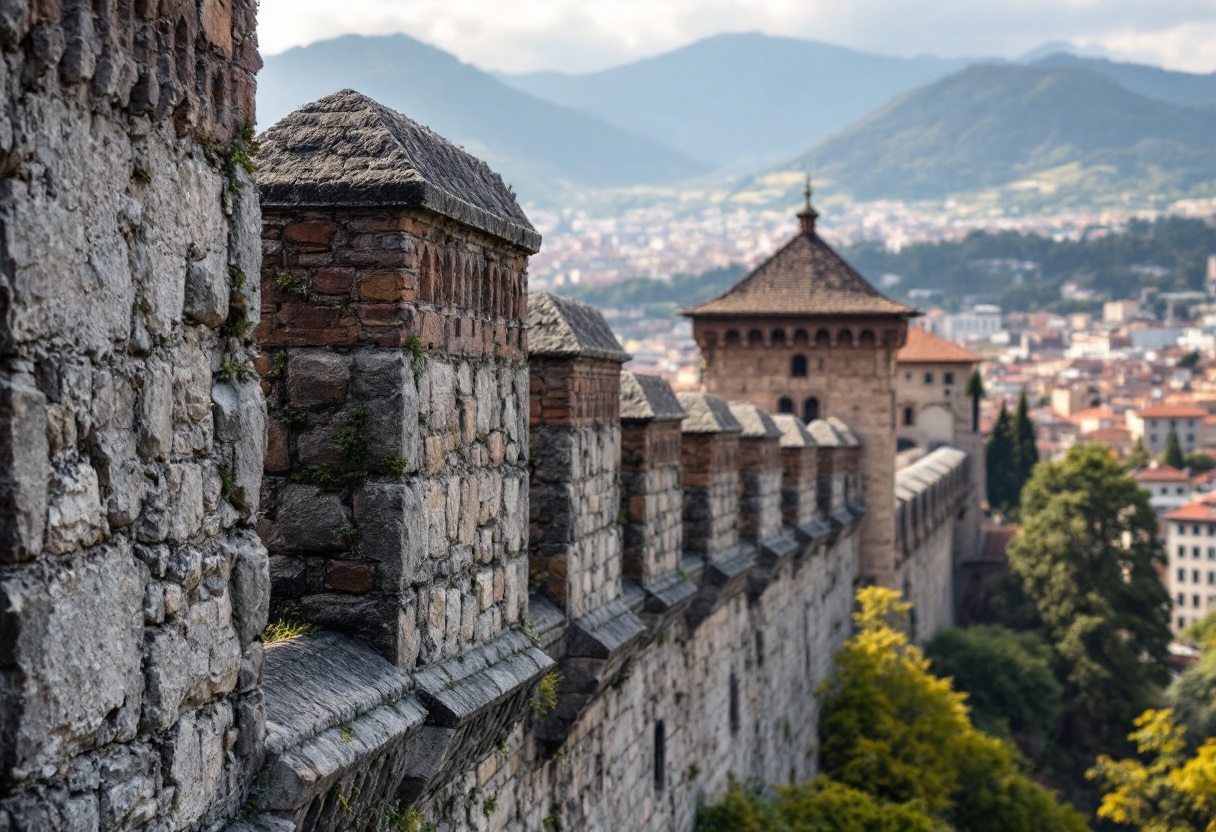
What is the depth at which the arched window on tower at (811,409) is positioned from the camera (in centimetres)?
3073

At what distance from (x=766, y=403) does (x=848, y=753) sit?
35.9 ft

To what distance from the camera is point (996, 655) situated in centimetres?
3812

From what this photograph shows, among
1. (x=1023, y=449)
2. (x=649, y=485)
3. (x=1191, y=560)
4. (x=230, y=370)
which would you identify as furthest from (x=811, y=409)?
(x=1191, y=560)

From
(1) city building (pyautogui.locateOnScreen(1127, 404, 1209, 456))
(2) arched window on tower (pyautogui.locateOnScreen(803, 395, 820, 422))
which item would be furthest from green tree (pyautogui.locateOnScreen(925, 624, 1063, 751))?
(1) city building (pyautogui.locateOnScreen(1127, 404, 1209, 456))

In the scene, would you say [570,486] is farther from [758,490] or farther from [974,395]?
[974,395]

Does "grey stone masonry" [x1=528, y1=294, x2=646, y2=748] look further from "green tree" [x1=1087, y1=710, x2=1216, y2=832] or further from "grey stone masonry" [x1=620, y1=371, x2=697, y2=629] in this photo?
"green tree" [x1=1087, y1=710, x2=1216, y2=832]

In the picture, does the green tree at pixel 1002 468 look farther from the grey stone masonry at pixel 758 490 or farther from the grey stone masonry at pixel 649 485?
the grey stone masonry at pixel 649 485

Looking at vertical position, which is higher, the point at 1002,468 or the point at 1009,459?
the point at 1009,459

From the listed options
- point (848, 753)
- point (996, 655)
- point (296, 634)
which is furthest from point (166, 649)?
point (996, 655)

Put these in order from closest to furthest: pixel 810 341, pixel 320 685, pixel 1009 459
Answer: pixel 320 685, pixel 810 341, pixel 1009 459

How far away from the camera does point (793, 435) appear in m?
19.2

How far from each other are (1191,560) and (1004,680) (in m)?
52.8

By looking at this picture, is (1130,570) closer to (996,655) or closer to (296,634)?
(996,655)

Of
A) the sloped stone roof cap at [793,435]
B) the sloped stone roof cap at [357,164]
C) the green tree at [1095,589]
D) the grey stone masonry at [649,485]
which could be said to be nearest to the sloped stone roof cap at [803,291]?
the sloped stone roof cap at [793,435]
